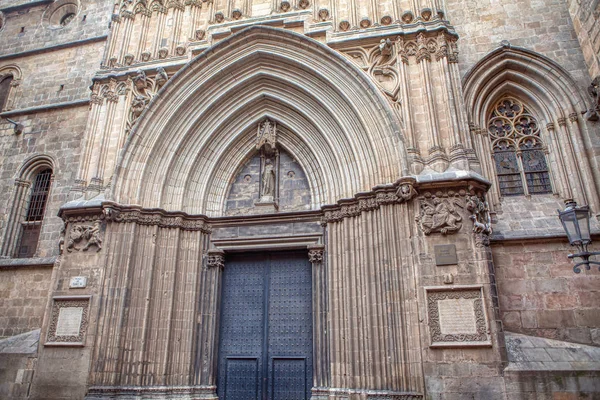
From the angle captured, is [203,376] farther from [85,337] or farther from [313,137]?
[313,137]

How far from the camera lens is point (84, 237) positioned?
382 inches

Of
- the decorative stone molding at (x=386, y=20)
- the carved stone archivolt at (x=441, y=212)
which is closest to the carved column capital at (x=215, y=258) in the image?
the carved stone archivolt at (x=441, y=212)

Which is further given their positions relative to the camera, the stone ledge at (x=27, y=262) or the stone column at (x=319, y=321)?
the stone ledge at (x=27, y=262)

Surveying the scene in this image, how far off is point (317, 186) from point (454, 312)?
434cm

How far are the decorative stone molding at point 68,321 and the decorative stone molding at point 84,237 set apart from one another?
3.63 feet

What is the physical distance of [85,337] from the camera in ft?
29.6

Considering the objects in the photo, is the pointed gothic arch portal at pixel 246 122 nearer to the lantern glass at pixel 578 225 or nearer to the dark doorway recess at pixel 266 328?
the dark doorway recess at pixel 266 328

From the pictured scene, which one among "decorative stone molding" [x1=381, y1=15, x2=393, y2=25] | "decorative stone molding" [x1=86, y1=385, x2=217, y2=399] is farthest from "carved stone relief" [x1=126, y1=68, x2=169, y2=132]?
"decorative stone molding" [x1=86, y1=385, x2=217, y2=399]

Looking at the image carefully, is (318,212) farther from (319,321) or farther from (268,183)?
(319,321)

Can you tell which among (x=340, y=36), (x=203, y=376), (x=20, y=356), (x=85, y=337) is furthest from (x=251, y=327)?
(x=340, y=36)

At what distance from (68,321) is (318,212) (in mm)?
5857

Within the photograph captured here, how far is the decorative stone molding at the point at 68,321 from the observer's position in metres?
9.09

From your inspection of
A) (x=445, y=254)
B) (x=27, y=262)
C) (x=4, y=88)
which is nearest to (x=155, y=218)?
(x=27, y=262)

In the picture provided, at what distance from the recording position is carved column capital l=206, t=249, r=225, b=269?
1032 centimetres
